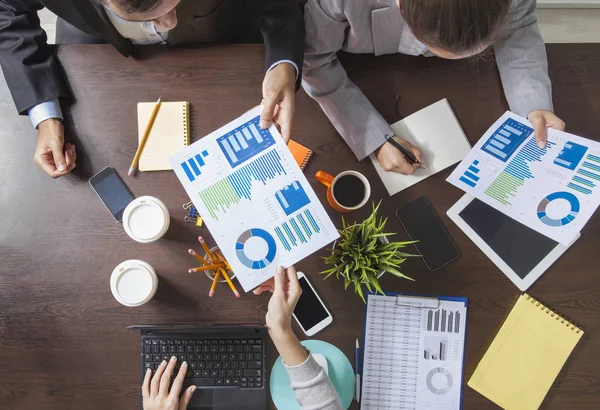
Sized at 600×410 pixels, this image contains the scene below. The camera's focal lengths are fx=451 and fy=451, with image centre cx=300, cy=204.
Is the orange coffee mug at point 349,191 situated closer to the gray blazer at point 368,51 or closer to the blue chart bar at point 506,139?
the gray blazer at point 368,51

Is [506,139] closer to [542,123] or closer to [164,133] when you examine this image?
[542,123]

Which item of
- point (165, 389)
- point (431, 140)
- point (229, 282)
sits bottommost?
point (165, 389)

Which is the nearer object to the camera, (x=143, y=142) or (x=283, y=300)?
(x=283, y=300)

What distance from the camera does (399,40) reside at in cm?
107

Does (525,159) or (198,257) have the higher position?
(525,159)

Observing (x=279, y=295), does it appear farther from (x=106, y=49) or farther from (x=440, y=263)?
(x=106, y=49)

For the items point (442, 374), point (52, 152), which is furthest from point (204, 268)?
point (442, 374)

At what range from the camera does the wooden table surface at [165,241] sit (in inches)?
40.3

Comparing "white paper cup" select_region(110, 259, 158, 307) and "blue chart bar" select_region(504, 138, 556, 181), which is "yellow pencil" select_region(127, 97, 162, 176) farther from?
"blue chart bar" select_region(504, 138, 556, 181)

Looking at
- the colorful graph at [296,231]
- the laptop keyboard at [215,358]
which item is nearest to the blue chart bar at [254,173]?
the colorful graph at [296,231]

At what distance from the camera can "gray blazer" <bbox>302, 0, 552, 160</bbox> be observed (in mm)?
1033

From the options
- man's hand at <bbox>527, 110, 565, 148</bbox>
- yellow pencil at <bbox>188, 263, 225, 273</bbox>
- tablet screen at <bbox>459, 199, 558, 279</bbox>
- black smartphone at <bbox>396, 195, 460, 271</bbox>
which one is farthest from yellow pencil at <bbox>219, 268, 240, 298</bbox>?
man's hand at <bbox>527, 110, 565, 148</bbox>

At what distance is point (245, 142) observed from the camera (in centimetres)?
98

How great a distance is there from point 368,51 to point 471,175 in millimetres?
387
